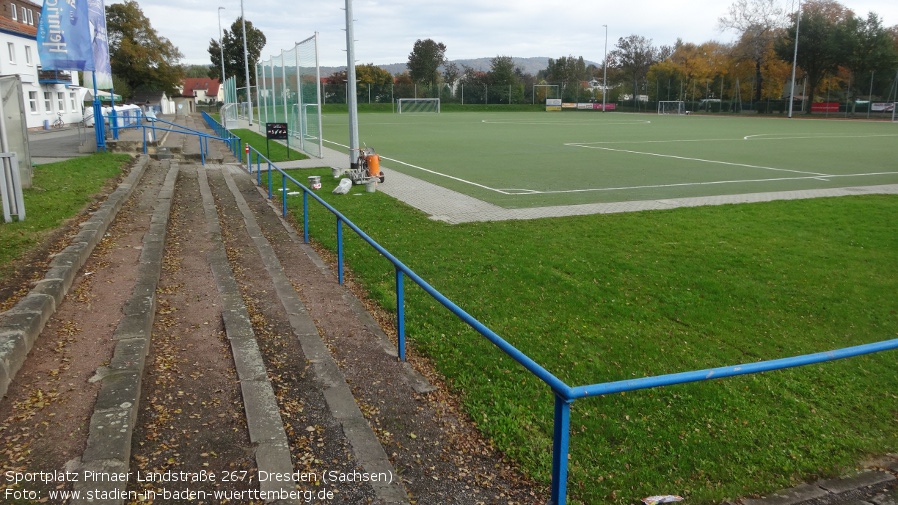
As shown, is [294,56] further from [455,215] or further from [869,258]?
[869,258]

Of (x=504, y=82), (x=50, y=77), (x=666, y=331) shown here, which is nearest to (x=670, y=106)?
(x=504, y=82)

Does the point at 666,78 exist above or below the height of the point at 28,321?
above

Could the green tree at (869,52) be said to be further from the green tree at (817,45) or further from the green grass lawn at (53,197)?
the green grass lawn at (53,197)

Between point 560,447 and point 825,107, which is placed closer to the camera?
point 560,447

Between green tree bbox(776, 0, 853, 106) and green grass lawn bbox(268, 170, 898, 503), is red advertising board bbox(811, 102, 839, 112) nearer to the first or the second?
green tree bbox(776, 0, 853, 106)

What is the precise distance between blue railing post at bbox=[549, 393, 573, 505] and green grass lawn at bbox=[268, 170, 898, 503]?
25.8 inches

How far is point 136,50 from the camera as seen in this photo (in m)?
72.5

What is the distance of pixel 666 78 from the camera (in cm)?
Result: 8475

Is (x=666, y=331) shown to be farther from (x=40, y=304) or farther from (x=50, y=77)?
(x=50, y=77)

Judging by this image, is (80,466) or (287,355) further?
(287,355)

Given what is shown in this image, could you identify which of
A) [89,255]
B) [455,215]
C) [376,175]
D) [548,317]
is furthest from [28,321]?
[376,175]

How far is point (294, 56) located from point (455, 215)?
1494 centimetres

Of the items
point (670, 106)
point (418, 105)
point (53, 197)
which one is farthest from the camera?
point (418, 105)

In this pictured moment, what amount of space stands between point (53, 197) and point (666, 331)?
34.9ft
